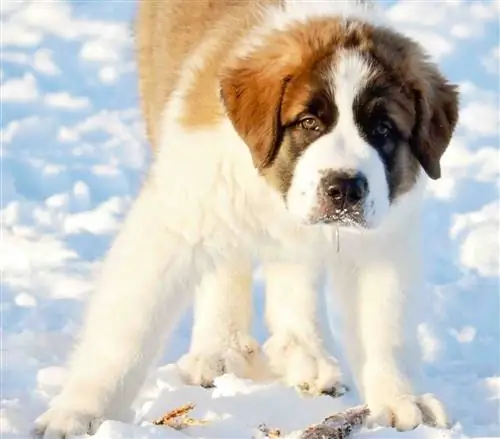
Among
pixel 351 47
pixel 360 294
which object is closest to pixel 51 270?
pixel 360 294

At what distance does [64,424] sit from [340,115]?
119 centimetres

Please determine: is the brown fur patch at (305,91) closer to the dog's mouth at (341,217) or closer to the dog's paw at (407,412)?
the dog's mouth at (341,217)

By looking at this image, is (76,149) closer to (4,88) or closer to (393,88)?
(4,88)

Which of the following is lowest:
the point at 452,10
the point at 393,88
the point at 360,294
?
the point at 360,294

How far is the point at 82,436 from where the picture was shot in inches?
127

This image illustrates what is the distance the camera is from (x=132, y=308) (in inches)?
142

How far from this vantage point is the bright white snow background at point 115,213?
155 inches

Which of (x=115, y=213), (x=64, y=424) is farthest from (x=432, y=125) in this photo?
(x=115, y=213)

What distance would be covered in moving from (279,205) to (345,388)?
33.6 inches

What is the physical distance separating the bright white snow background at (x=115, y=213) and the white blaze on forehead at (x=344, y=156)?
669mm

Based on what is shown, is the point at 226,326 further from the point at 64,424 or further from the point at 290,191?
the point at 64,424

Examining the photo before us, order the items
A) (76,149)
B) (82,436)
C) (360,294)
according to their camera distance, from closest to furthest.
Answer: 1. (82,436)
2. (360,294)
3. (76,149)

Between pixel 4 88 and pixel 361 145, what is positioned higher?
pixel 4 88

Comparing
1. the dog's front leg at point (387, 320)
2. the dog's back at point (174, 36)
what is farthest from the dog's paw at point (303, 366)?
the dog's back at point (174, 36)
